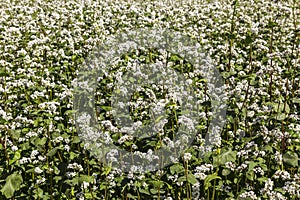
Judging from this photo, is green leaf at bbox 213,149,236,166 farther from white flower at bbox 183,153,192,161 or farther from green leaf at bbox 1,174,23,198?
green leaf at bbox 1,174,23,198

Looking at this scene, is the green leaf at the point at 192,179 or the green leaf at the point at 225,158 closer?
the green leaf at the point at 192,179

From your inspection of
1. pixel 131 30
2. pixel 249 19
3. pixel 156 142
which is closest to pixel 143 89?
pixel 156 142

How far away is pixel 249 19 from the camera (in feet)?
26.1

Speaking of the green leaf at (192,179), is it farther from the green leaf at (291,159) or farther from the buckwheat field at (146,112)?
the green leaf at (291,159)

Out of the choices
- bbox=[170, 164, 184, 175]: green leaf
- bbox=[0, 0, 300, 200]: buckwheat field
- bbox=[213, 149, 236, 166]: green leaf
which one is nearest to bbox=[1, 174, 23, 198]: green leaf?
bbox=[0, 0, 300, 200]: buckwheat field

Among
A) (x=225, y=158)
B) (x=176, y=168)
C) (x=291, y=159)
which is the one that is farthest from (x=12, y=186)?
(x=291, y=159)

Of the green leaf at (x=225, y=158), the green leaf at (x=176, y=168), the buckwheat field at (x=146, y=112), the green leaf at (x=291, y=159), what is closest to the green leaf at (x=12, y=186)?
the buckwheat field at (x=146, y=112)

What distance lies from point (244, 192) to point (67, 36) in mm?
4573

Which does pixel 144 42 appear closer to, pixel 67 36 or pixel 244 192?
pixel 67 36

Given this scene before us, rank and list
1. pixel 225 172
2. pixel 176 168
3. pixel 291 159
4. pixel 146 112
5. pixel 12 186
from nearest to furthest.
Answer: pixel 12 186 → pixel 291 159 → pixel 225 172 → pixel 176 168 → pixel 146 112

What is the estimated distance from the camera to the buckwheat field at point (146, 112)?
406 cm

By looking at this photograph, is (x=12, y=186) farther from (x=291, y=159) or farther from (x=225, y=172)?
(x=291, y=159)

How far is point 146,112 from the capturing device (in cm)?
484

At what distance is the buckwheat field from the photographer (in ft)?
13.3
